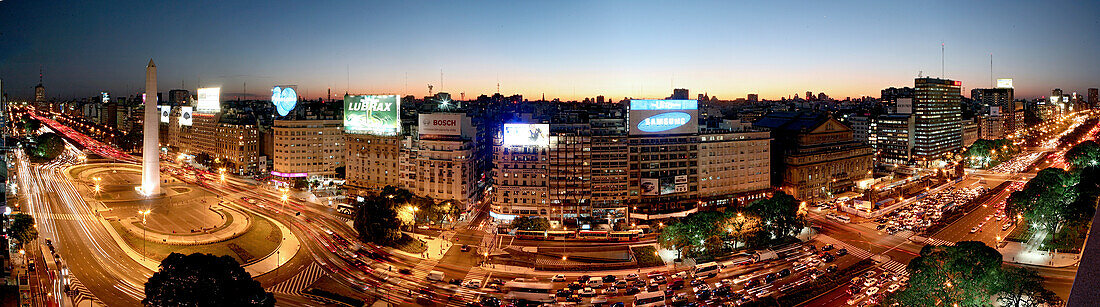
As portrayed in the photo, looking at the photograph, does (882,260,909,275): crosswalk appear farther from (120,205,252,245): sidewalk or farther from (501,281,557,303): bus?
(120,205,252,245): sidewalk

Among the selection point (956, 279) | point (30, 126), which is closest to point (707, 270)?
point (956, 279)

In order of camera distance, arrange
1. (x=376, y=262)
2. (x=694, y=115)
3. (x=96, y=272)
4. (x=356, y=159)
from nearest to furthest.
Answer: (x=96, y=272), (x=376, y=262), (x=694, y=115), (x=356, y=159)

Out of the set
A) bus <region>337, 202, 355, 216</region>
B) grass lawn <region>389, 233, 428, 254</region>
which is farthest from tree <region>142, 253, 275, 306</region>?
bus <region>337, 202, 355, 216</region>

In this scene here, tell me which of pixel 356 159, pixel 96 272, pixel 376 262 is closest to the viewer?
pixel 96 272

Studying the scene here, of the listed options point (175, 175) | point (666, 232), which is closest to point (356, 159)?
point (175, 175)

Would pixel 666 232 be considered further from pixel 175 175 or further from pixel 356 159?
pixel 175 175

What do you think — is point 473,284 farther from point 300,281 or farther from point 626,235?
point 626,235

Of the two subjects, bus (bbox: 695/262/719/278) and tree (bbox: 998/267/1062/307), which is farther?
bus (bbox: 695/262/719/278)
